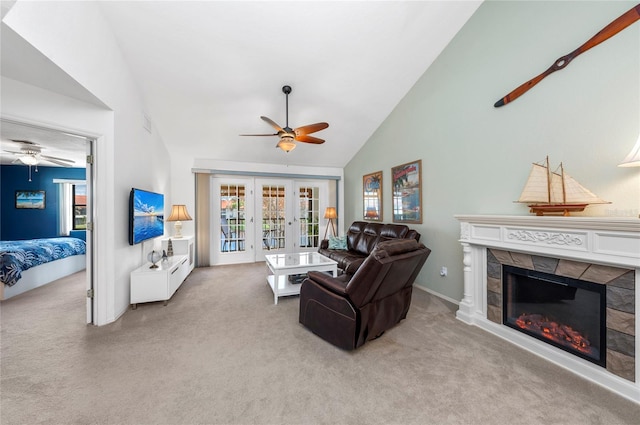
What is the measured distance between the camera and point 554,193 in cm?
203

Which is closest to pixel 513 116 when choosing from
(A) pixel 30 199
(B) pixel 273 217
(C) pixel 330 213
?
(C) pixel 330 213

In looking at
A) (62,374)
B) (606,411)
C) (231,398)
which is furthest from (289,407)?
(606,411)

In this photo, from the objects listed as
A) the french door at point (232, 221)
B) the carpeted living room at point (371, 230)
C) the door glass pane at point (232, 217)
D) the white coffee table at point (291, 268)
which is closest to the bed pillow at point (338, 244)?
the carpeted living room at point (371, 230)

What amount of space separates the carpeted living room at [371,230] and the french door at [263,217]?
3.97 ft

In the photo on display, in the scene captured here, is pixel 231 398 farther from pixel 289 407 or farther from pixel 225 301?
pixel 225 301

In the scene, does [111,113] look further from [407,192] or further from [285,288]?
[407,192]

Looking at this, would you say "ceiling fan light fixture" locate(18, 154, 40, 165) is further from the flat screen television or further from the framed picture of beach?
the flat screen television

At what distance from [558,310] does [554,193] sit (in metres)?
1.00

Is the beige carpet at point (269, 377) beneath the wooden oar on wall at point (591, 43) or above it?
beneath

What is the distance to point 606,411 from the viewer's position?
1419mm

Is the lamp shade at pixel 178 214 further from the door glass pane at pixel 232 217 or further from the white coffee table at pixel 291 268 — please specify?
the white coffee table at pixel 291 268

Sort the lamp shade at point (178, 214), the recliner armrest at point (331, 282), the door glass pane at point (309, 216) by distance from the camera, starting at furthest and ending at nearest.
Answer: the door glass pane at point (309, 216) → the lamp shade at point (178, 214) → the recliner armrest at point (331, 282)

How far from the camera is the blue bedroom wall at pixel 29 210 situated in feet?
17.4

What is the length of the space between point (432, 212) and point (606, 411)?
2.35 metres
